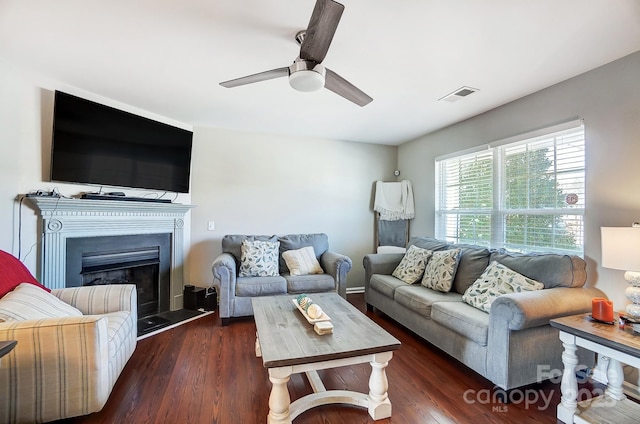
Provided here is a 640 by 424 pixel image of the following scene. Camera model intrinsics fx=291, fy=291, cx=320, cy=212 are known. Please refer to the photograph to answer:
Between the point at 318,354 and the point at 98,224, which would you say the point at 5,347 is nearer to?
the point at 318,354

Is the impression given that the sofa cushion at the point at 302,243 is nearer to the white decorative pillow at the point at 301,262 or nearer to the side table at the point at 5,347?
the white decorative pillow at the point at 301,262

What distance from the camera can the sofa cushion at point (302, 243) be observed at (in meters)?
3.88

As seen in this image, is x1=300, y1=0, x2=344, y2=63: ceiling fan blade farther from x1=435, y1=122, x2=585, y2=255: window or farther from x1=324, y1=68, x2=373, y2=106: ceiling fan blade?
x1=435, y1=122, x2=585, y2=255: window

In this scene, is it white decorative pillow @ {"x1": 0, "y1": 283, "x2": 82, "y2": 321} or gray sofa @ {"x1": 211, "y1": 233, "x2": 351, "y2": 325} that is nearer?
white decorative pillow @ {"x1": 0, "y1": 283, "x2": 82, "y2": 321}

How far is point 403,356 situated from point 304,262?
5.18ft

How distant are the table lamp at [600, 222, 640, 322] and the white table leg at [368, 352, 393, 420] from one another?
1453mm

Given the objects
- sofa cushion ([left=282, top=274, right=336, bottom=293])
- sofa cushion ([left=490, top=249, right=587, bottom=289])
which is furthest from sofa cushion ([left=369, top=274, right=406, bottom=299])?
sofa cushion ([left=490, top=249, right=587, bottom=289])

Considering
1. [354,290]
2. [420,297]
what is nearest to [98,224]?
[420,297]

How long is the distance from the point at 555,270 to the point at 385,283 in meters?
1.51

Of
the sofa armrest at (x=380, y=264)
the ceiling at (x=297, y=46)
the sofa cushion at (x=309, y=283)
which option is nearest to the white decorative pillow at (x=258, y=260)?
the sofa cushion at (x=309, y=283)

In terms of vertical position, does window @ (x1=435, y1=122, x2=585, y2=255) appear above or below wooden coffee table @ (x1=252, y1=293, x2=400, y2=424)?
above

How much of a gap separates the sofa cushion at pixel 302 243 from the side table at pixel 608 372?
2669mm

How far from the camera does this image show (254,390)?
2.00m

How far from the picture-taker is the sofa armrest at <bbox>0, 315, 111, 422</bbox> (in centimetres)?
147
